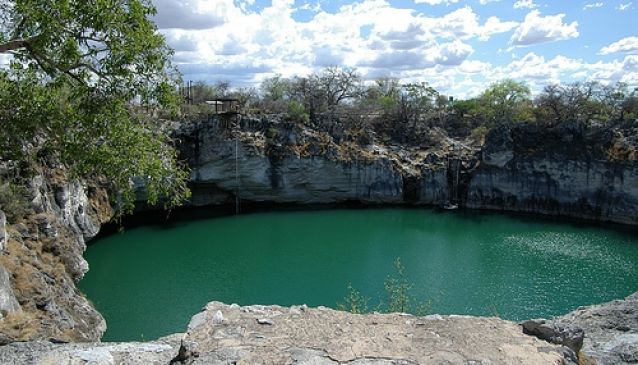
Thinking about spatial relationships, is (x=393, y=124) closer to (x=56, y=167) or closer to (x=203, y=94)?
(x=203, y=94)

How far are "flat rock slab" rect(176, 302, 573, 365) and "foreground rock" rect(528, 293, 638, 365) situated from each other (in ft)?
2.21

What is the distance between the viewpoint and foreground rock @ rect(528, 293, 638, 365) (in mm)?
6875

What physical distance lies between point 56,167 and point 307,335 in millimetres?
17369

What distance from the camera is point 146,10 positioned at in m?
7.25

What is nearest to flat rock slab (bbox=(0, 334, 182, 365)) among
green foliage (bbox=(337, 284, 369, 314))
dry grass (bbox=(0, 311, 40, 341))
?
dry grass (bbox=(0, 311, 40, 341))

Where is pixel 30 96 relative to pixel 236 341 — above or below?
above

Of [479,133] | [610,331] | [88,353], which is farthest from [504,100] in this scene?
[88,353]

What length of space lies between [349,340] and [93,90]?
4877 millimetres

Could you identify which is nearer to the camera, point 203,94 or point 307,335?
point 307,335

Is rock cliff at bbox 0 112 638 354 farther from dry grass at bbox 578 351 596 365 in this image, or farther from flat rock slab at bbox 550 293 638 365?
dry grass at bbox 578 351 596 365

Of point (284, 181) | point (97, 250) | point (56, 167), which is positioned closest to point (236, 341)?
point (56, 167)

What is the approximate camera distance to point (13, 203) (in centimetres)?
1470

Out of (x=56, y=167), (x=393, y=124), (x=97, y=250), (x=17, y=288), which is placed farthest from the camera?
(x=393, y=124)

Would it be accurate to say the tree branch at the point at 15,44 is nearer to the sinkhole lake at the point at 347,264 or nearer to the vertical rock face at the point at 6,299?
the vertical rock face at the point at 6,299
